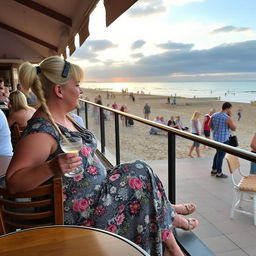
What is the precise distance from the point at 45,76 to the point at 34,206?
0.66 metres

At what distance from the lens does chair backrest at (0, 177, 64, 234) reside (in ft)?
3.66

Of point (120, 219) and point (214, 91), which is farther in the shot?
point (214, 91)

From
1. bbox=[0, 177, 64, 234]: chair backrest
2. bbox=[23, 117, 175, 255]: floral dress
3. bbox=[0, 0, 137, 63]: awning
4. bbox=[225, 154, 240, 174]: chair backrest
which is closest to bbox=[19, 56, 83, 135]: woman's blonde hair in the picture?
bbox=[23, 117, 175, 255]: floral dress

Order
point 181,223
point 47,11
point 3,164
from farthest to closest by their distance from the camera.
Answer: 1. point 47,11
2. point 3,164
3. point 181,223

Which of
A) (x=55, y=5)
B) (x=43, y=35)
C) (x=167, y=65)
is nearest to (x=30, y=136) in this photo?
(x=55, y=5)

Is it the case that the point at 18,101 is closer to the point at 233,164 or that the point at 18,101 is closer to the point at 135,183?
the point at 135,183

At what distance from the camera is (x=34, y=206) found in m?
1.13

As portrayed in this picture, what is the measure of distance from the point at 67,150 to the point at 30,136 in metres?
0.17

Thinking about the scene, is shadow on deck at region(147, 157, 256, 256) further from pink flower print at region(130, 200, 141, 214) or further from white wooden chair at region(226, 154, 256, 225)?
pink flower print at region(130, 200, 141, 214)

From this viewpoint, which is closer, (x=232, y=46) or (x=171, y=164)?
(x=171, y=164)

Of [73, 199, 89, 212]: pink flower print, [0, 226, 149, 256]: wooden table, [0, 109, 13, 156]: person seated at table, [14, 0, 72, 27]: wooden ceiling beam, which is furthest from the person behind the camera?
[14, 0, 72, 27]: wooden ceiling beam

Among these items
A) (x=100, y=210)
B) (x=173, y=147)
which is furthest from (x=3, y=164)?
(x=173, y=147)

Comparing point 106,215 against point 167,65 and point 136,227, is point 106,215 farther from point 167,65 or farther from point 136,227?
point 167,65

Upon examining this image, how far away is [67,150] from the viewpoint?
1.24 meters
